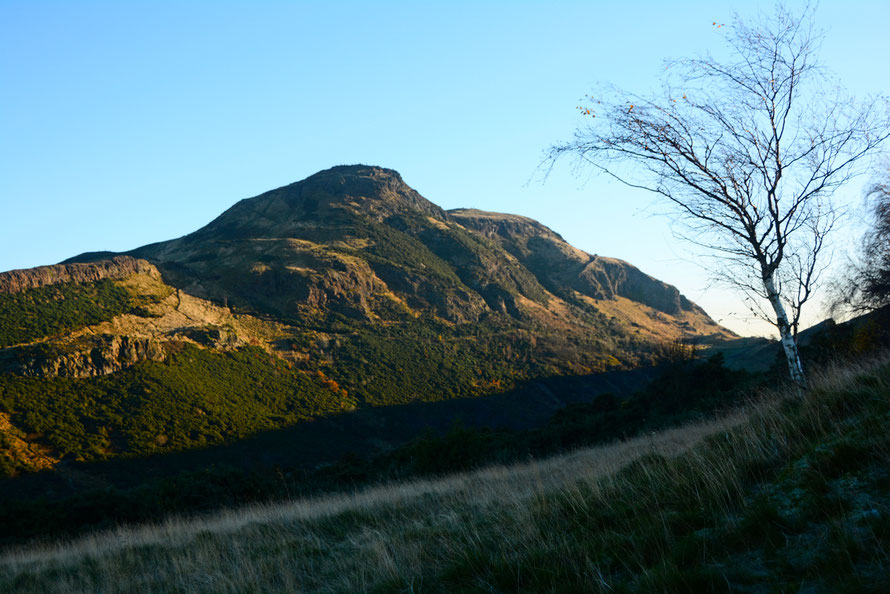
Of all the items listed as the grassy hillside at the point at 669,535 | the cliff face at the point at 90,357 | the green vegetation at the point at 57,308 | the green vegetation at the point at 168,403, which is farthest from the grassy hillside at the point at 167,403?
the grassy hillside at the point at 669,535

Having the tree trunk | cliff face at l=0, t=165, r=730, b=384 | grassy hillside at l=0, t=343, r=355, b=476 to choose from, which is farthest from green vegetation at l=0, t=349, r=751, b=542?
cliff face at l=0, t=165, r=730, b=384

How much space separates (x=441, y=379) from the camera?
81.5 m

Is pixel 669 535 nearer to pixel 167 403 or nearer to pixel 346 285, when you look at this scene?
pixel 167 403

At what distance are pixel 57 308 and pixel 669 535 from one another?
296 feet

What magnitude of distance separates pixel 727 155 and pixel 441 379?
75640 millimetres

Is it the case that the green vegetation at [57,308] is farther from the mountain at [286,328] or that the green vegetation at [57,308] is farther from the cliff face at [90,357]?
the cliff face at [90,357]

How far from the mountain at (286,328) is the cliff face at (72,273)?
0.31 metres

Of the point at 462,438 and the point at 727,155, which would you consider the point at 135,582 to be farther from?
the point at 462,438

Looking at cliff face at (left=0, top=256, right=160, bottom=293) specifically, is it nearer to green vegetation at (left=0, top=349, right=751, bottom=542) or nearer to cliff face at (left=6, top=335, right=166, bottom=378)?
cliff face at (left=6, top=335, right=166, bottom=378)

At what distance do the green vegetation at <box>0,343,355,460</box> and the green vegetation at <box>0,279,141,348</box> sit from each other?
45.9 feet

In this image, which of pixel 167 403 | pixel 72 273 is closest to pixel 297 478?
pixel 167 403

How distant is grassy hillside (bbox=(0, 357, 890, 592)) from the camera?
8.99 feet

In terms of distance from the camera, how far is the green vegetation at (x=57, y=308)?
65.4 metres

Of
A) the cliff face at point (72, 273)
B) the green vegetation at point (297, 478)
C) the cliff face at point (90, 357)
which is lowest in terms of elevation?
the green vegetation at point (297, 478)
